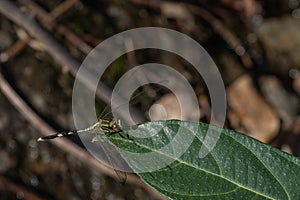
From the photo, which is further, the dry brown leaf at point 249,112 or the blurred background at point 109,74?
the dry brown leaf at point 249,112

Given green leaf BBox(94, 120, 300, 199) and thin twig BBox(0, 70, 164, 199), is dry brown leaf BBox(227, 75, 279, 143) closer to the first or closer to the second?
thin twig BBox(0, 70, 164, 199)

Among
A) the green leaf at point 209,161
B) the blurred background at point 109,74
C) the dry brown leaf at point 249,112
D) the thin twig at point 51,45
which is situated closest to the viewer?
the green leaf at point 209,161

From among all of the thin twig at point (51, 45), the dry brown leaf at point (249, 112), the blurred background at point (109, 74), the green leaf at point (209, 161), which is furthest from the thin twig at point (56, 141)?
the green leaf at point (209, 161)

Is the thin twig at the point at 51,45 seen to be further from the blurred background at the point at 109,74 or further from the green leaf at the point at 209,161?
the green leaf at the point at 209,161

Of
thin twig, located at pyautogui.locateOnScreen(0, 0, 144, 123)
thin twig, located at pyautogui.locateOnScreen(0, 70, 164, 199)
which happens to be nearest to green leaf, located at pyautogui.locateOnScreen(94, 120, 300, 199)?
thin twig, located at pyautogui.locateOnScreen(0, 0, 144, 123)

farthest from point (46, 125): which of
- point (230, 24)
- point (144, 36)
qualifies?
point (230, 24)

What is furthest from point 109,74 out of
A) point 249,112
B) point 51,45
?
point 249,112

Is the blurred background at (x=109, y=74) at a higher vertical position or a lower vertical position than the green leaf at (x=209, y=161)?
lower
